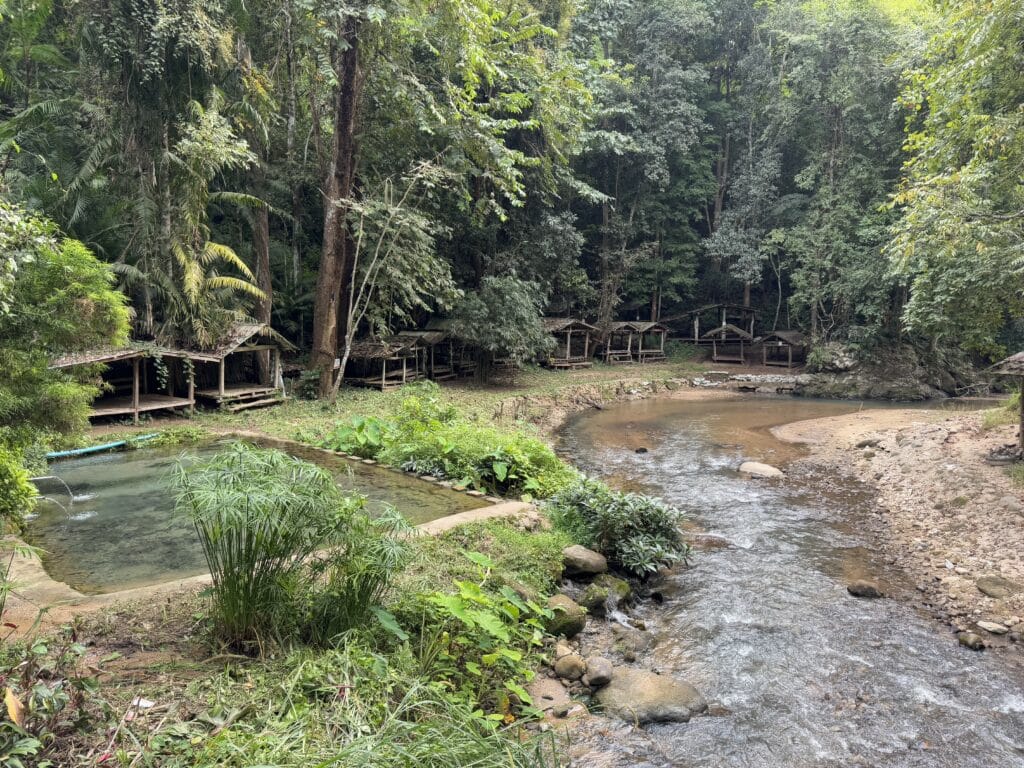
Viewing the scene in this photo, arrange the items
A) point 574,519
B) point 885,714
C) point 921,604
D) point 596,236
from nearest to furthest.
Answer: point 885,714
point 921,604
point 574,519
point 596,236

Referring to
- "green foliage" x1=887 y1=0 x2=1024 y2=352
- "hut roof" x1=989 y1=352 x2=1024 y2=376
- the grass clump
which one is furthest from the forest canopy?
the grass clump

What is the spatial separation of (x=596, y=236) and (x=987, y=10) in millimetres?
24381

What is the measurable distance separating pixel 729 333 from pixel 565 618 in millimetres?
30316

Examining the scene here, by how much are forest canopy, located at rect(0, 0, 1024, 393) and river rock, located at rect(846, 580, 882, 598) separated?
564cm

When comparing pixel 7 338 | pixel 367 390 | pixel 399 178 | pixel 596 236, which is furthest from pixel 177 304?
pixel 596 236

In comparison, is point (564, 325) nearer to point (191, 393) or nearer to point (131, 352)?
point (191, 393)

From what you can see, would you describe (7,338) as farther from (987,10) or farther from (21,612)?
(987,10)

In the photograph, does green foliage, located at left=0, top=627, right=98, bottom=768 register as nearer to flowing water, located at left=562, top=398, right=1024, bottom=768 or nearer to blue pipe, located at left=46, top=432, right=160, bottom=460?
flowing water, located at left=562, top=398, right=1024, bottom=768

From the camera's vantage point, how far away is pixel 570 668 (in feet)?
17.1

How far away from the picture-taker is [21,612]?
4266 millimetres

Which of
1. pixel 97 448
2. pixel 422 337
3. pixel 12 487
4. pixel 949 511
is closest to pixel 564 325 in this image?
pixel 422 337

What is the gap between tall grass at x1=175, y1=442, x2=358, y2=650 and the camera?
343 cm

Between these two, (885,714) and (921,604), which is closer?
(885,714)

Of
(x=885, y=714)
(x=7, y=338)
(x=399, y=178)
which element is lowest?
(x=885, y=714)
